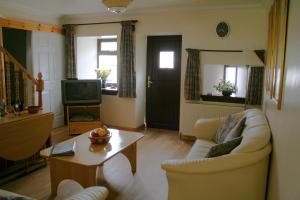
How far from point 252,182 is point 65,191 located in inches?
77.4

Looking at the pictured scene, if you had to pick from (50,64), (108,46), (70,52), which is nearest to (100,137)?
(50,64)

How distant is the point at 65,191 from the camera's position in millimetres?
2922

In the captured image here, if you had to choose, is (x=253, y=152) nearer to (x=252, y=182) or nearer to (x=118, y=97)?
(x=252, y=182)

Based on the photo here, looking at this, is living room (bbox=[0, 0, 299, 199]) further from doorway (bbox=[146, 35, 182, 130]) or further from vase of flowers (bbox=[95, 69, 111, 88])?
vase of flowers (bbox=[95, 69, 111, 88])

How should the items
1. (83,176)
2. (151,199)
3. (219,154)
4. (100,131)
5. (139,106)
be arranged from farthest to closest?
(139,106) → (100,131) → (151,199) → (83,176) → (219,154)

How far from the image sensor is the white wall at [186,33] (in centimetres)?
425

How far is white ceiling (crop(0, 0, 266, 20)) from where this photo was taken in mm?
4172

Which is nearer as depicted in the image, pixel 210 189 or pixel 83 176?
pixel 210 189

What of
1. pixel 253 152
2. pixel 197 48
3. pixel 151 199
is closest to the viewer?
pixel 253 152

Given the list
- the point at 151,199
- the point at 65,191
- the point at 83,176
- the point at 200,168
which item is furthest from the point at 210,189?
the point at 65,191

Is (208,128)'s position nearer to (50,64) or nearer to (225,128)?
(225,128)

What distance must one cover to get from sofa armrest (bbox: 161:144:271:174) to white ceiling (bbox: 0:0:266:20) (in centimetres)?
270

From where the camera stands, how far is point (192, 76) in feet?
15.4

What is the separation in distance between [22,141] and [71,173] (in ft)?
3.16
